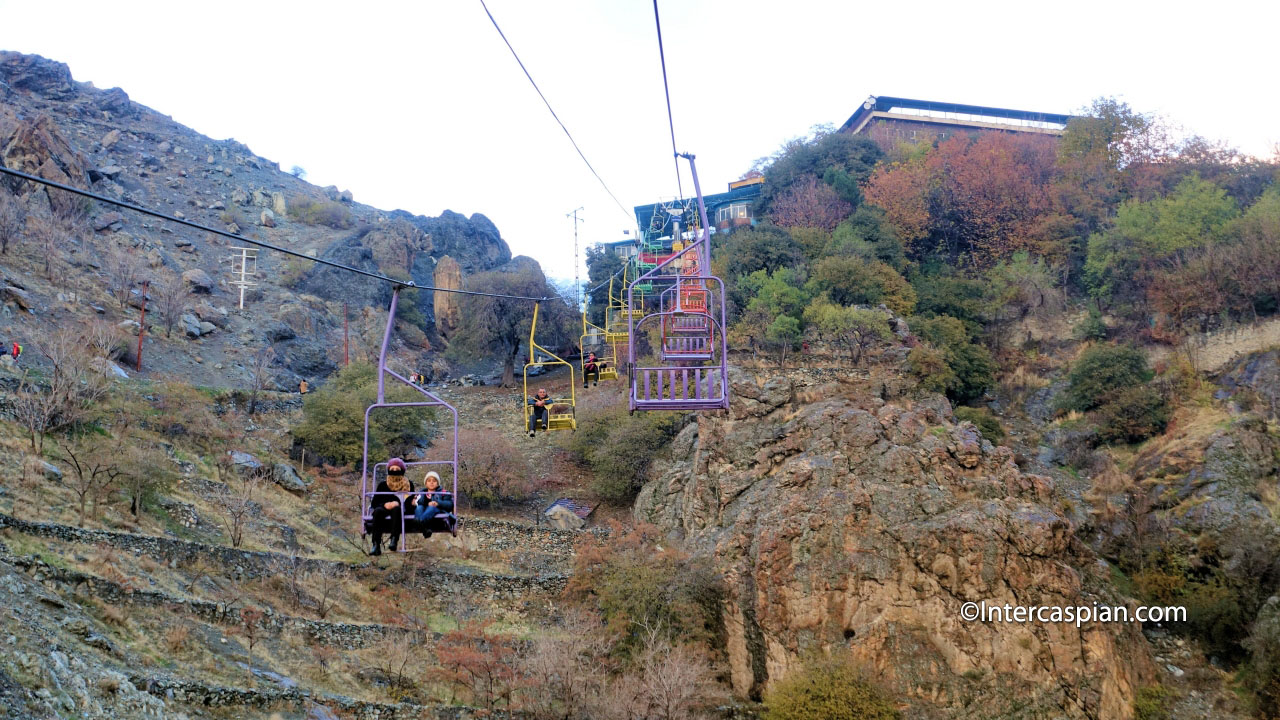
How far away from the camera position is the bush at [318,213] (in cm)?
6969

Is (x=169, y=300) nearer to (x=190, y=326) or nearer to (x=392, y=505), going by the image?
(x=190, y=326)

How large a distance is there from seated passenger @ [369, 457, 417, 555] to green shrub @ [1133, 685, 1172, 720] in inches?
729

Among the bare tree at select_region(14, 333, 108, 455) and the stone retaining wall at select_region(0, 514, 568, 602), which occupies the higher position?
the bare tree at select_region(14, 333, 108, 455)

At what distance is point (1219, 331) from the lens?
111ft

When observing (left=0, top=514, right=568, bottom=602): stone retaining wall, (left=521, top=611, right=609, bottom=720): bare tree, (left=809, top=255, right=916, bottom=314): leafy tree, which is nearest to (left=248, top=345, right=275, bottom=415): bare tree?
(left=0, top=514, right=568, bottom=602): stone retaining wall

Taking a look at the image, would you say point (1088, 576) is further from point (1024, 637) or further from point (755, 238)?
point (755, 238)

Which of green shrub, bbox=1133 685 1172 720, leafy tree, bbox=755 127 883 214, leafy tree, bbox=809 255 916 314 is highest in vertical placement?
leafy tree, bbox=755 127 883 214

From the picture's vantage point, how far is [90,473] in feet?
85.4

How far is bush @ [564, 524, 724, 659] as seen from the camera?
25.3 meters

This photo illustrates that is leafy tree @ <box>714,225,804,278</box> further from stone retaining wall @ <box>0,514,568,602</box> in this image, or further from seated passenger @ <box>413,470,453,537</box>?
→ seated passenger @ <box>413,470,453,537</box>

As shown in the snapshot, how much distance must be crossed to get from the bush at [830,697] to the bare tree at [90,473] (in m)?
17.2

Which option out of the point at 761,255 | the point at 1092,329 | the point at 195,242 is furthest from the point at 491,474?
the point at 195,242

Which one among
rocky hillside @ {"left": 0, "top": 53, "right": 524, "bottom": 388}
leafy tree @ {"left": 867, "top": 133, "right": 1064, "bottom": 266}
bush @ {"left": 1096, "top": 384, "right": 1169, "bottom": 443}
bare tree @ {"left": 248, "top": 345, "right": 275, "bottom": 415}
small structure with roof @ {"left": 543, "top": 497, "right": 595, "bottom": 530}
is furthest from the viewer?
leafy tree @ {"left": 867, "top": 133, "right": 1064, "bottom": 266}

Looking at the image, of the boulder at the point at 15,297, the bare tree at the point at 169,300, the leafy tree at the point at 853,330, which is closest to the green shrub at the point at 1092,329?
the leafy tree at the point at 853,330
